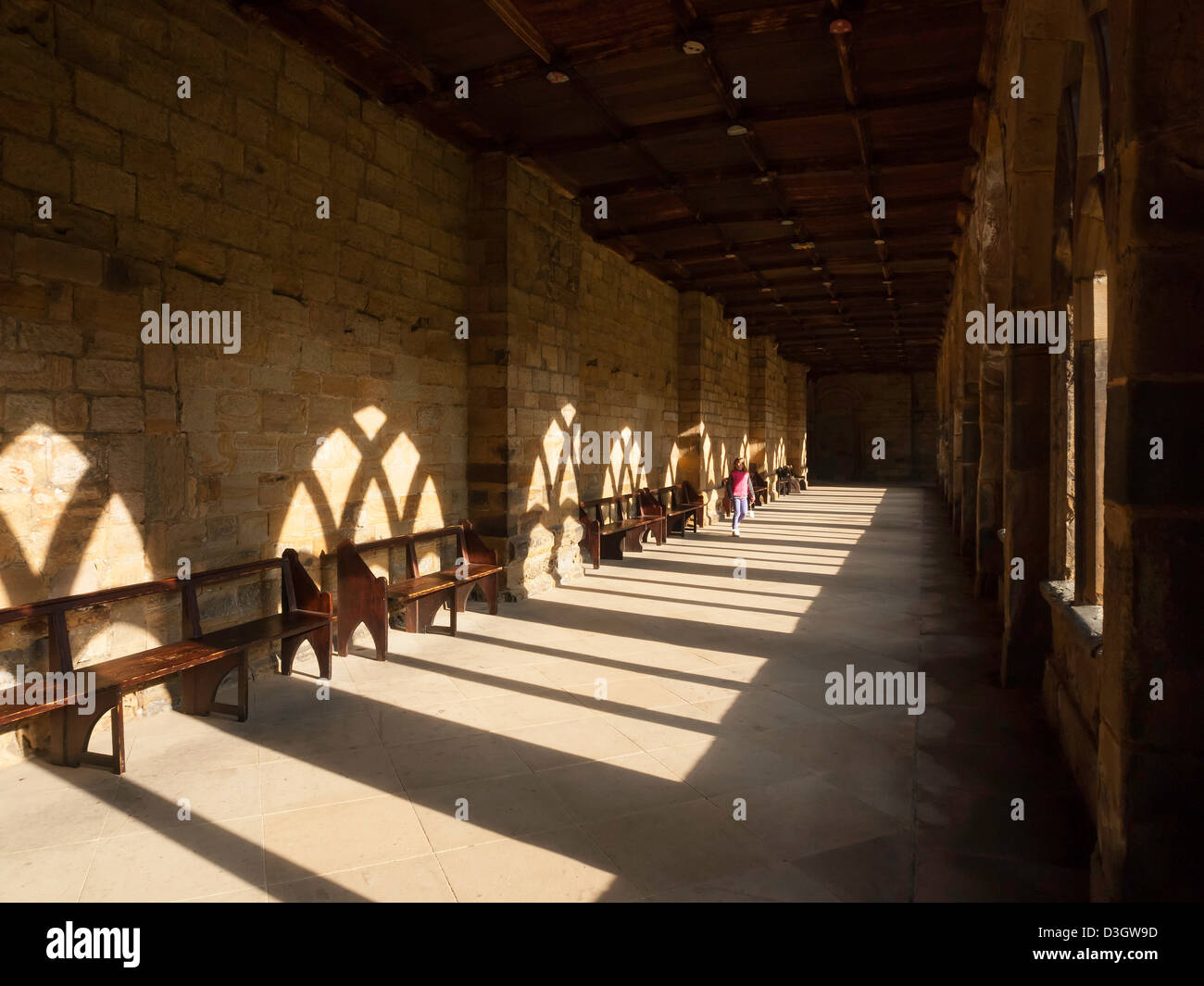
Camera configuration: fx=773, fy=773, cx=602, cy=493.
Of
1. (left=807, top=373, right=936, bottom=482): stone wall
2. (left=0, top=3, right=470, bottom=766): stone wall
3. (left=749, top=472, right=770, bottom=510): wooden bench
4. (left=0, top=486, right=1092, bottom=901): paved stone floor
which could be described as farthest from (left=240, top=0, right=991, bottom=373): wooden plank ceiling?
(left=807, top=373, right=936, bottom=482): stone wall

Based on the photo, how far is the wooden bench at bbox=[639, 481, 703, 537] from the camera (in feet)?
35.2

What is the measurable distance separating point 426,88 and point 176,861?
458cm

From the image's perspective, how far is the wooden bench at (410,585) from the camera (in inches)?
182

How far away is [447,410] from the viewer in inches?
240

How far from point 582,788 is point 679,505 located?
863 cm

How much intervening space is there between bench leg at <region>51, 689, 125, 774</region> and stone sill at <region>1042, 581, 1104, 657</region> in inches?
137

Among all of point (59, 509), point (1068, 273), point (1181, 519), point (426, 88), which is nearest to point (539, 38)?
point (426, 88)

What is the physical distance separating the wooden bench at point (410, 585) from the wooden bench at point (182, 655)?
288 mm

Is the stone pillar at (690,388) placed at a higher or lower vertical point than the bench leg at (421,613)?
higher

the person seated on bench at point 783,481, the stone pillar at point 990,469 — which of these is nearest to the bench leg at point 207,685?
the stone pillar at point 990,469

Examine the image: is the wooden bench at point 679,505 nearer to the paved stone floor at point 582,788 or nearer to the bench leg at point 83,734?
the paved stone floor at point 582,788

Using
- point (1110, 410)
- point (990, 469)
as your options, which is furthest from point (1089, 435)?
point (990, 469)

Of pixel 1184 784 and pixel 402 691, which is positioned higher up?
pixel 1184 784

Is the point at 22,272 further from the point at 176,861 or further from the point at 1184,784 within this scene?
the point at 1184,784
